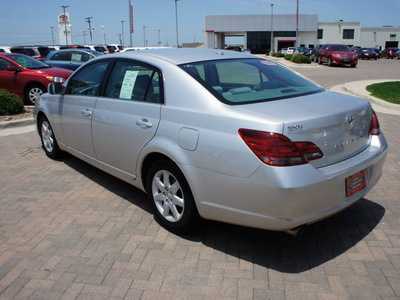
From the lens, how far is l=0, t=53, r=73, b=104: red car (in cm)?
1091

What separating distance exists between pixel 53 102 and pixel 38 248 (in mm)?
2601

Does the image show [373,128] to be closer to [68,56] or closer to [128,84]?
[128,84]

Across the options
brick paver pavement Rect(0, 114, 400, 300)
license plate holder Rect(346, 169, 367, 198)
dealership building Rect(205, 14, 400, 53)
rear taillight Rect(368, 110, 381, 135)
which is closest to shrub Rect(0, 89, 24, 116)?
brick paver pavement Rect(0, 114, 400, 300)

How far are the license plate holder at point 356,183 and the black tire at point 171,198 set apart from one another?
1.28 metres

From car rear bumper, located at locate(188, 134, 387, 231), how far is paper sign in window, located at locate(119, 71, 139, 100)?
1278 mm

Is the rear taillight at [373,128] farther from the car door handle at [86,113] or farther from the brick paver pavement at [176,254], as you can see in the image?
the car door handle at [86,113]

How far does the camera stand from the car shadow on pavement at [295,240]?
129 inches

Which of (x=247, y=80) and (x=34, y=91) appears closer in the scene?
(x=247, y=80)

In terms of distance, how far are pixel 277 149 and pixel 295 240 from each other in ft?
3.94

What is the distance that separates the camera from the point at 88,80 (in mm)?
4941

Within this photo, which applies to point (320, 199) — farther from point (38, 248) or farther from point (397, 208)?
point (38, 248)

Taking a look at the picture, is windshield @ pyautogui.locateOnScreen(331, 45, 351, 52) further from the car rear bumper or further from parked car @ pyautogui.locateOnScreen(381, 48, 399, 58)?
the car rear bumper

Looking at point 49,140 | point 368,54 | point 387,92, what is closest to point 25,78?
point 49,140

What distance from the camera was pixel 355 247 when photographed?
3422 millimetres
